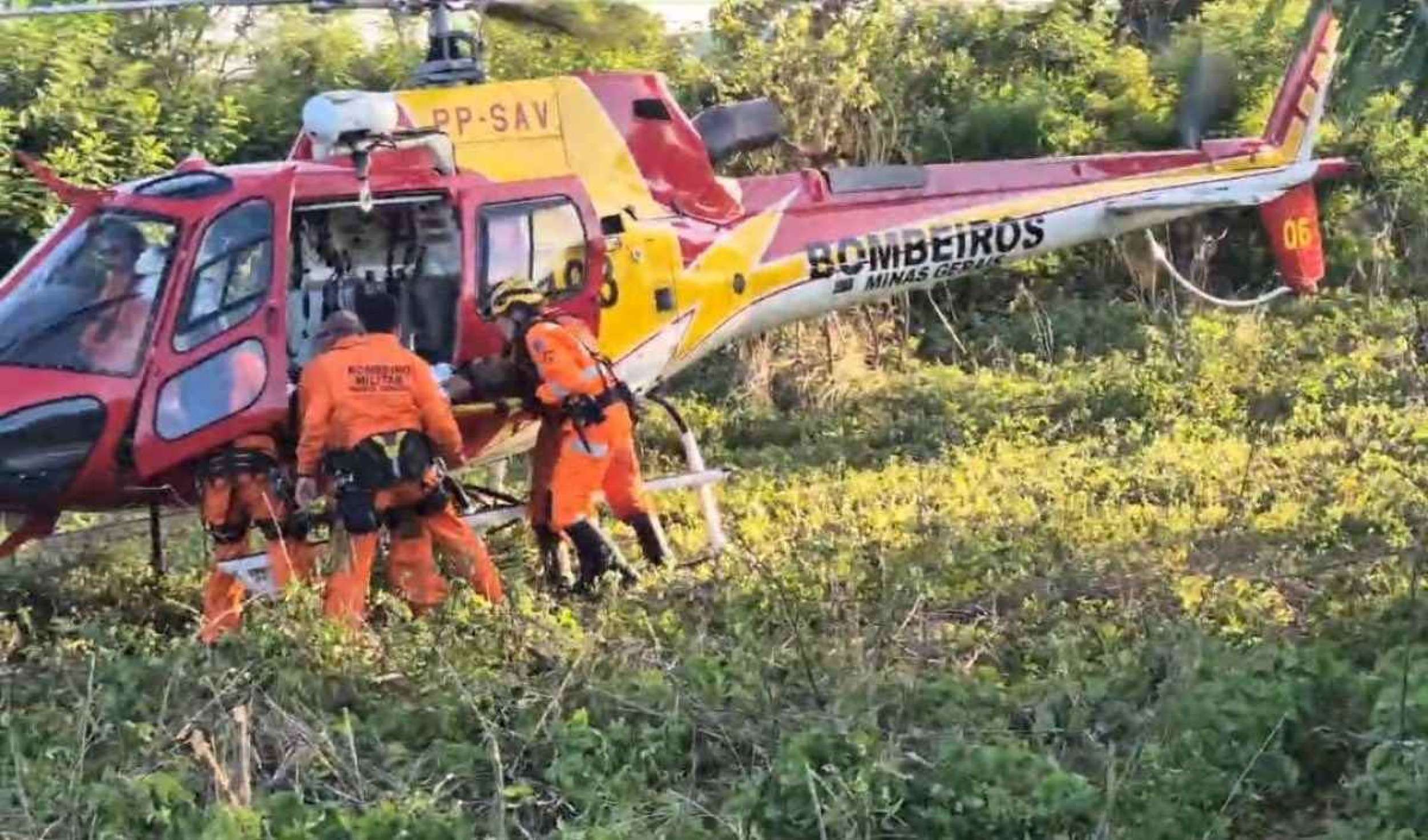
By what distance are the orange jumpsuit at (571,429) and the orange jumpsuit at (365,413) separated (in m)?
0.64

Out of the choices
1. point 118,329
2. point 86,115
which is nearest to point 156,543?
point 118,329

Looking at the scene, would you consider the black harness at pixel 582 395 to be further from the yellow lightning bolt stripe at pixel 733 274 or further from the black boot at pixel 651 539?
the yellow lightning bolt stripe at pixel 733 274

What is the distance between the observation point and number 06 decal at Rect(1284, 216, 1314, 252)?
39.5ft

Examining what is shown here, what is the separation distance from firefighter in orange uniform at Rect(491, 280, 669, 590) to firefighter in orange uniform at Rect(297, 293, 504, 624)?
65 cm

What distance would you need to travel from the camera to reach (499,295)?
28.2 feet

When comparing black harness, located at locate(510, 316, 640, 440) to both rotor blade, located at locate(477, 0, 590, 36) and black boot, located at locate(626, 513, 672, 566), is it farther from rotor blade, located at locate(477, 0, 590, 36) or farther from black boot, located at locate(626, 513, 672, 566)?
rotor blade, located at locate(477, 0, 590, 36)

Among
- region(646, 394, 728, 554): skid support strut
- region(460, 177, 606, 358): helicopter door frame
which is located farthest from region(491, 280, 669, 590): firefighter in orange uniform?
region(646, 394, 728, 554): skid support strut

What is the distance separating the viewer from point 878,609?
7324 millimetres

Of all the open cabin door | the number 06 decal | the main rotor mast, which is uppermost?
the main rotor mast

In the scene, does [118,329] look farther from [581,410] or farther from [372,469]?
[581,410]

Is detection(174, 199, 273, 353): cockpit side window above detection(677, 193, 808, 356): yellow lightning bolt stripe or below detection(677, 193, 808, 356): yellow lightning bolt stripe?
above

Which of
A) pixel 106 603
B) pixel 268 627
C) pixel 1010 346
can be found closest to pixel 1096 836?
pixel 268 627

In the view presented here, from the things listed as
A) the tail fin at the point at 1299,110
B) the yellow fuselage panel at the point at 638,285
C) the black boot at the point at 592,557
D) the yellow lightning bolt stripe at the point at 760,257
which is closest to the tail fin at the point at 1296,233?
the tail fin at the point at 1299,110

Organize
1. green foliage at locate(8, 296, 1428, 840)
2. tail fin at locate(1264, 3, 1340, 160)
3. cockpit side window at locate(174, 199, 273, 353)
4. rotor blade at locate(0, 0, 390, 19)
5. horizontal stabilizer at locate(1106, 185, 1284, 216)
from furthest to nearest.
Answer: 1. tail fin at locate(1264, 3, 1340, 160)
2. horizontal stabilizer at locate(1106, 185, 1284, 216)
3. cockpit side window at locate(174, 199, 273, 353)
4. rotor blade at locate(0, 0, 390, 19)
5. green foliage at locate(8, 296, 1428, 840)
